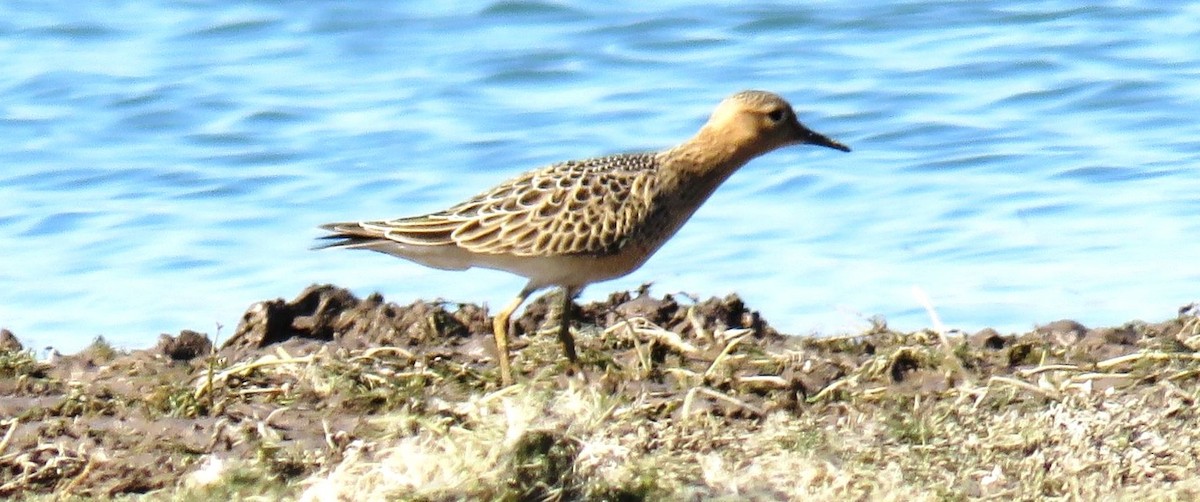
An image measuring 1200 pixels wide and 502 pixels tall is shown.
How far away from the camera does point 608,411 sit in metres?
4.78

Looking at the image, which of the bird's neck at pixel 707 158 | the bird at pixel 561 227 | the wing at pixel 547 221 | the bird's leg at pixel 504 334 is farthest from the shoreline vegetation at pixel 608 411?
the bird's neck at pixel 707 158

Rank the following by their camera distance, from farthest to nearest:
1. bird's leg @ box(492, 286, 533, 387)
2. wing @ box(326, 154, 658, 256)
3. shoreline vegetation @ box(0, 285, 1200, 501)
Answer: wing @ box(326, 154, 658, 256), bird's leg @ box(492, 286, 533, 387), shoreline vegetation @ box(0, 285, 1200, 501)

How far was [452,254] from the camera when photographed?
6641 millimetres

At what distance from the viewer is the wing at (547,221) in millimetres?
6500

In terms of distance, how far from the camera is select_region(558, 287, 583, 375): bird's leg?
623cm

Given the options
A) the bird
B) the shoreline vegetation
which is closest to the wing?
the bird

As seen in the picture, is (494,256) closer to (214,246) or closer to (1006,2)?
(214,246)

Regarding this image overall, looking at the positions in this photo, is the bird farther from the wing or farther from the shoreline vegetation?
the shoreline vegetation

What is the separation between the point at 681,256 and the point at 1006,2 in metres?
5.63

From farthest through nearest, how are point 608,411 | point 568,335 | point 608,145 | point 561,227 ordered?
1. point 608,145
2. point 561,227
3. point 568,335
4. point 608,411

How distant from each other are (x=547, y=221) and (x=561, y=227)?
0.06m

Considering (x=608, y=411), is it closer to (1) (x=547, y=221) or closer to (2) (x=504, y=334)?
(2) (x=504, y=334)

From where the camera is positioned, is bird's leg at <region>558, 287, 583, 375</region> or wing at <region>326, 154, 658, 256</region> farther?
wing at <region>326, 154, 658, 256</region>

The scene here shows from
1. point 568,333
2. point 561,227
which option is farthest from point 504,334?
point 561,227
